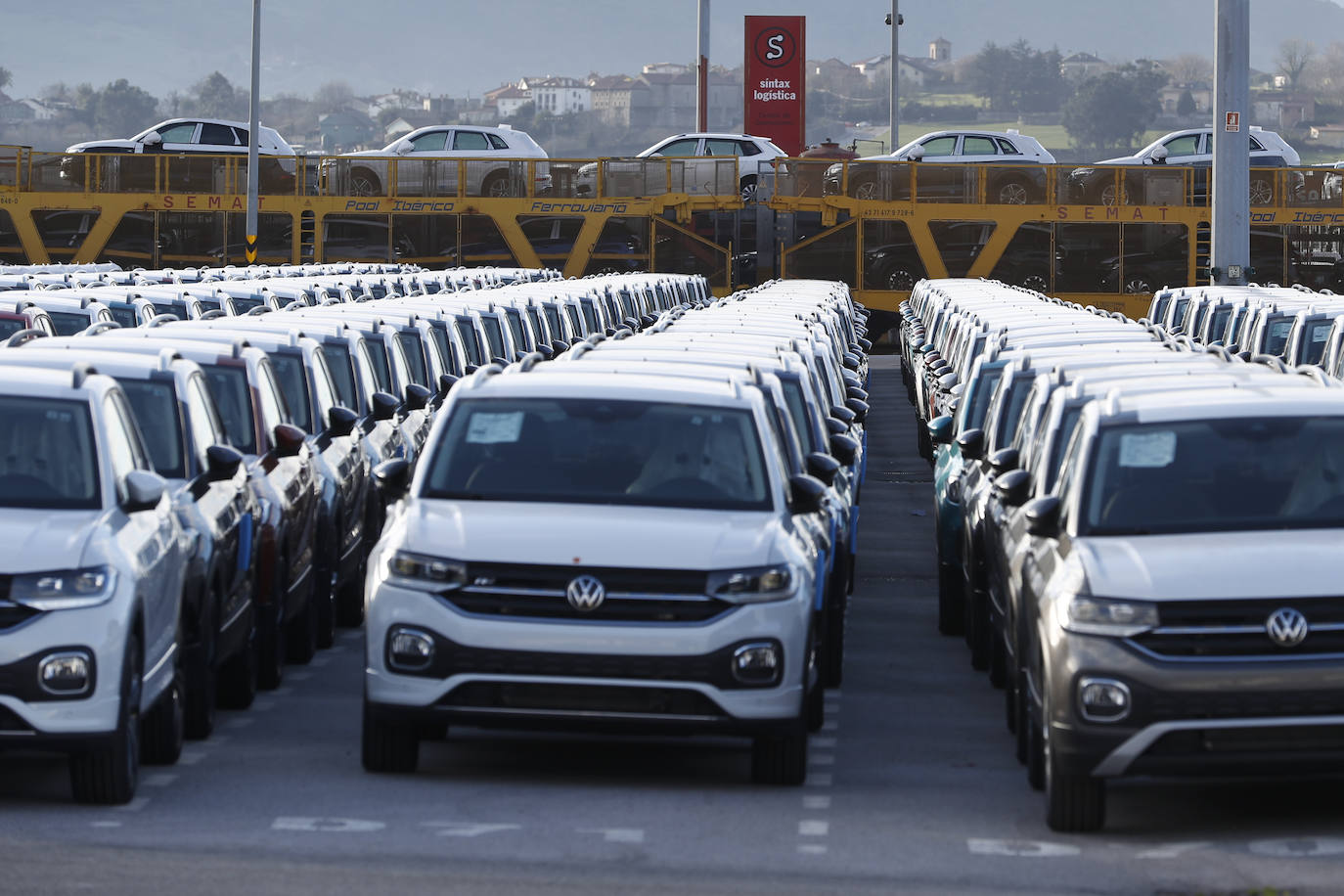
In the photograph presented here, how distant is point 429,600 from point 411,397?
6.77m

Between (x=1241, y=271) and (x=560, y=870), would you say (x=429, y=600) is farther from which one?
(x=1241, y=271)

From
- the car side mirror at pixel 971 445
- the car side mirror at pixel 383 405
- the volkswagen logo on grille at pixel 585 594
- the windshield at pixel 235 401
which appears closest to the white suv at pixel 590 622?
the volkswagen logo on grille at pixel 585 594

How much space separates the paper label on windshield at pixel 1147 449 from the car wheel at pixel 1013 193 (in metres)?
42.5

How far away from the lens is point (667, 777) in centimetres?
968

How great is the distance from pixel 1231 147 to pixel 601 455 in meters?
25.6

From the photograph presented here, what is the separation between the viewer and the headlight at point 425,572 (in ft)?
29.4

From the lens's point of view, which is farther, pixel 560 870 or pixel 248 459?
pixel 248 459

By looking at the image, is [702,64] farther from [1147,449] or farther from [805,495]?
[1147,449]

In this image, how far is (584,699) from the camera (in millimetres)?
8898

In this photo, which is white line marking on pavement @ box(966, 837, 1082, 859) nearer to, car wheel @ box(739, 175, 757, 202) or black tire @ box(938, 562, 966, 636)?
black tire @ box(938, 562, 966, 636)

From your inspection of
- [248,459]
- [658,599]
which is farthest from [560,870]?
[248,459]

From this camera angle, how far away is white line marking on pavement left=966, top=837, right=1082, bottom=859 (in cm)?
830

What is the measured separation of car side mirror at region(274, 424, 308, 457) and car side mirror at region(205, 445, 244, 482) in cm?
134

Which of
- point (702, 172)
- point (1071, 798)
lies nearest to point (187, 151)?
point (702, 172)
